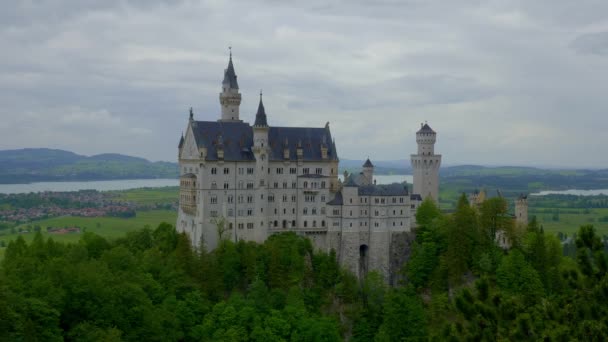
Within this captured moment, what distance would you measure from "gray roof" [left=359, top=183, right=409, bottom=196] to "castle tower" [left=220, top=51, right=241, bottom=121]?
73.0ft

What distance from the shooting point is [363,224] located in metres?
89.5

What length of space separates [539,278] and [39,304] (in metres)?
56.4

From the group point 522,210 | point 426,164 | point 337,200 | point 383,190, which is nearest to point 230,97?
point 337,200

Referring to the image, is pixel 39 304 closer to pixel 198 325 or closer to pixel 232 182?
pixel 198 325

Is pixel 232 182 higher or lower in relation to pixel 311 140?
lower

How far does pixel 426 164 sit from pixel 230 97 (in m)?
31.2

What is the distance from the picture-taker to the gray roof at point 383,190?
294 feet

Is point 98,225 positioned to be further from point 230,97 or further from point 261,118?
point 261,118

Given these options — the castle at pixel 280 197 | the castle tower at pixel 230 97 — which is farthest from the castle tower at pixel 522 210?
the castle tower at pixel 230 97

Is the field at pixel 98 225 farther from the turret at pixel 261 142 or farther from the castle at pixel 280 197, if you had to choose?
the turret at pixel 261 142

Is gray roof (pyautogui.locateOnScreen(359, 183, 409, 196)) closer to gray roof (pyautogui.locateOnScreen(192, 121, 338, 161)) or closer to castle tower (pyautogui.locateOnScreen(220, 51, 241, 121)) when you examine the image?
gray roof (pyautogui.locateOnScreen(192, 121, 338, 161))

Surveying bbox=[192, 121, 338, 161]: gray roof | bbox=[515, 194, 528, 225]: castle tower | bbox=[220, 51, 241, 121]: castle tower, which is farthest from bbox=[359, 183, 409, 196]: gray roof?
bbox=[220, 51, 241, 121]: castle tower

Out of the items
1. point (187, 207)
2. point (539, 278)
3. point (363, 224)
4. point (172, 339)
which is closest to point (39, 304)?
point (172, 339)

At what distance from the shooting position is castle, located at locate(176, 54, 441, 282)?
87562mm
